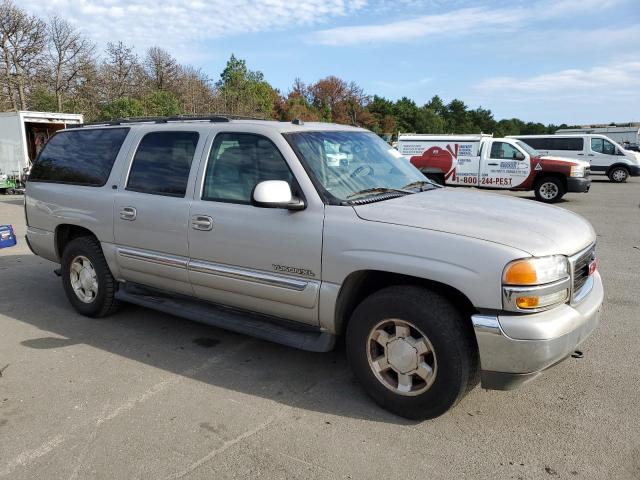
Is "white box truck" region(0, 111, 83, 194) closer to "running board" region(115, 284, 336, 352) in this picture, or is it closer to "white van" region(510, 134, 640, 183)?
"running board" region(115, 284, 336, 352)

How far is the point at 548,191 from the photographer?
15453 mm

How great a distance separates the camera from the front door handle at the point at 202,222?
152 inches

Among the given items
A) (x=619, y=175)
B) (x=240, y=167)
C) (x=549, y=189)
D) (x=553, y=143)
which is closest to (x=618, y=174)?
(x=619, y=175)

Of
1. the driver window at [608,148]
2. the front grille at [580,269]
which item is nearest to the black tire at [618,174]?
the driver window at [608,148]

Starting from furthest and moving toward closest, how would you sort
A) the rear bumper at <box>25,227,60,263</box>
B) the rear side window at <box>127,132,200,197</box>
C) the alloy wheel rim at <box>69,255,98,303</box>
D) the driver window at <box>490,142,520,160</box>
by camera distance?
the driver window at <box>490,142,520,160</box> → the rear bumper at <box>25,227,60,263</box> → the alloy wheel rim at <box>69,255,98,303</box> → the rear side window at <box>127,132,200,197</box>

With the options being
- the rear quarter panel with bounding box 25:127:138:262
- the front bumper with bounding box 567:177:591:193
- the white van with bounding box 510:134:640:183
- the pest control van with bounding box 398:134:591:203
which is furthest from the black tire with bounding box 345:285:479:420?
the white van with bounding box 510:134:640:183

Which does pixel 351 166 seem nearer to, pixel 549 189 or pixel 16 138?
pixel 549 189

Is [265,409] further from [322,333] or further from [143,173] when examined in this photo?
[143,173]

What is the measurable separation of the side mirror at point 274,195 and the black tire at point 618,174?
922 inches

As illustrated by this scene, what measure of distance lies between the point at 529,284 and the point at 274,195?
160 centimetres

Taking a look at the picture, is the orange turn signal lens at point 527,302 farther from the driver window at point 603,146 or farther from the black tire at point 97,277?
the driver window at point 603,146

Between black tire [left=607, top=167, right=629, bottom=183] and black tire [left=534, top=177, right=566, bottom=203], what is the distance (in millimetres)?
9197

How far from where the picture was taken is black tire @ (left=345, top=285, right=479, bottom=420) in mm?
2938

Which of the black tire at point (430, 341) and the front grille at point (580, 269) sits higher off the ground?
the front grille at point (580, 269)
